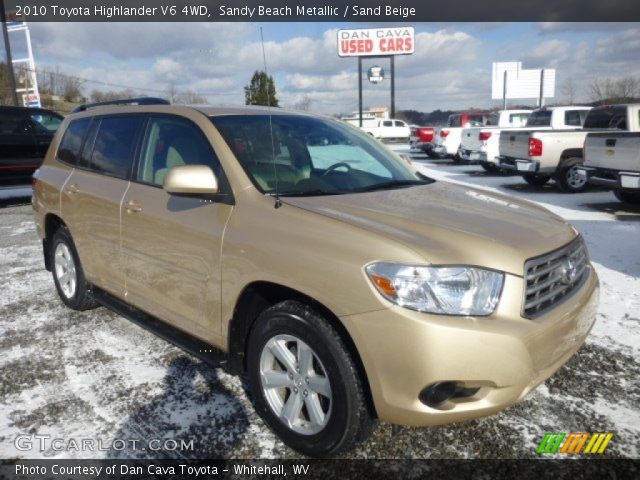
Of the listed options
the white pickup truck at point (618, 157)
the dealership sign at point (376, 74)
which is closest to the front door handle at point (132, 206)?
the white pickup truck at point (618, 157)

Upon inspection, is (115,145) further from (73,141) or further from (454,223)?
(454,223)

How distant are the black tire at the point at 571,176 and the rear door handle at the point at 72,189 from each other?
9.90 m

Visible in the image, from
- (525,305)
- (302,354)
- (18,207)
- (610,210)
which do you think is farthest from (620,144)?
(18,207)

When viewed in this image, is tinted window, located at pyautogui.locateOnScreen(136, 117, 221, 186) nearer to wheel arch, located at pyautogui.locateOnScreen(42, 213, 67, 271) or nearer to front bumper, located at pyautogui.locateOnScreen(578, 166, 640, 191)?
wheel arch, located at pyautogui.locateOnScreen(42, 213, 67, 271)

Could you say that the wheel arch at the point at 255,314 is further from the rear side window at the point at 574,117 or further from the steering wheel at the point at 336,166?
the rear side window at the point at 574,117

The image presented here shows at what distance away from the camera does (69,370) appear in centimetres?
346

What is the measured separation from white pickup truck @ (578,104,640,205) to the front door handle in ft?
24.8

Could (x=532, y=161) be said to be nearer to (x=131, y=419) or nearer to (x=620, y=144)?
(x=620, y=144)

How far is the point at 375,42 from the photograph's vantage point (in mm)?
38031

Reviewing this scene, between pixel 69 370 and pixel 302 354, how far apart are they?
1.97 m

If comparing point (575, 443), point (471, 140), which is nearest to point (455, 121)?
point (471, 140)

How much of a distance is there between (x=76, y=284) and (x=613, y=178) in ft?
27.0

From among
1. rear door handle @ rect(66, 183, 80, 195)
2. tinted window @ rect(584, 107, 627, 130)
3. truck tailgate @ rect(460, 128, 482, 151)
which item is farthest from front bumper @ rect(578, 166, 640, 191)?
rear door handle @ rect(66, 183, 80, 195)

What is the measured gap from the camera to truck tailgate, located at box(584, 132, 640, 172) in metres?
7.89
